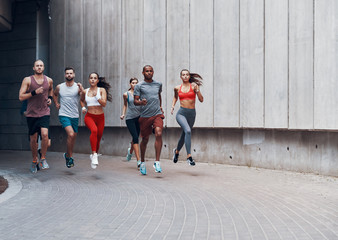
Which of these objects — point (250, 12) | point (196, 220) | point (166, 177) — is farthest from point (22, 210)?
point (250, 12)

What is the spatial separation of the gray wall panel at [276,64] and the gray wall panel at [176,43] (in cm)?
263

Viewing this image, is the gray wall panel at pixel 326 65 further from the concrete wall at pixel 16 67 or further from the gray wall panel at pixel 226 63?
the concrete wall at pixel 16 67

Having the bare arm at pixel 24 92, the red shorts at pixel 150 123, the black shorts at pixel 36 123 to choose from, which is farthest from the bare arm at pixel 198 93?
the bare arm at pixel 24 92

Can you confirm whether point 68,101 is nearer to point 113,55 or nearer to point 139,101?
point 139,101

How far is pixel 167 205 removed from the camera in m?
5.99

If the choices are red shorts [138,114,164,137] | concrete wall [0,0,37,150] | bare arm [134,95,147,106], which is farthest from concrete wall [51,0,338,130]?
bare arm [134,95,147,106]

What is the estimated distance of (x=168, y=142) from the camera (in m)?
13.0

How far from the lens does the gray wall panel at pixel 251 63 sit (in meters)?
10.5

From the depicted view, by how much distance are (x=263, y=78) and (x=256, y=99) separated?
54 cm

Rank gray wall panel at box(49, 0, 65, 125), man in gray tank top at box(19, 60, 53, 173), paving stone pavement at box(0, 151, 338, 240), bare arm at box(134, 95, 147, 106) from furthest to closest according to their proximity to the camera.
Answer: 1. gray wall panel at box(49, 0, 65, 125)
2. man in gray tank top at box(19, 60, 53, 173)
3. bare arm at box(134, 95, 147, 106)
4. paving stone pavement at box(0, 151, 338, 240)

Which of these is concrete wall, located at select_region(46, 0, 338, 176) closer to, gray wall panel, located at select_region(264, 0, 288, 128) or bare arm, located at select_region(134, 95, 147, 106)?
gray wall panel, located at select_region(264, 0, 288, 128)

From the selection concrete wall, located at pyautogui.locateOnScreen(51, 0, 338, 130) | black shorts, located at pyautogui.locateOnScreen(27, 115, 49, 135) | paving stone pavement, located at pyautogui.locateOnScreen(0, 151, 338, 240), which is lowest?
paving stone pavement, located at pyautogui.locateOnScreen(0, 151, 338, 240)

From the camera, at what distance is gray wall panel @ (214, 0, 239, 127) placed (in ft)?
36.3

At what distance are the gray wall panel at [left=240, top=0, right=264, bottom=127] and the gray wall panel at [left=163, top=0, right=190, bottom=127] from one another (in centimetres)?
189
